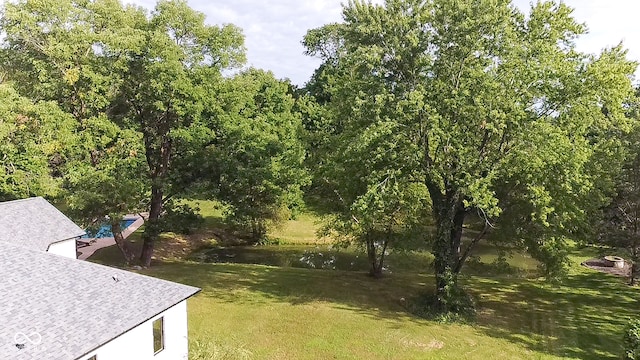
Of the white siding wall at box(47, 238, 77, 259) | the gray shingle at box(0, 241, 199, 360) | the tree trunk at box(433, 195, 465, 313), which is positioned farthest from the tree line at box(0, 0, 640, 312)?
the gray shingle at box(0, 241, 199, 360)

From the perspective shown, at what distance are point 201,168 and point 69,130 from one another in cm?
866

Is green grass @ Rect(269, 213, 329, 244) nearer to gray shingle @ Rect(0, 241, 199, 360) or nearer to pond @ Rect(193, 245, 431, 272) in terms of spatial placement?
pond @ Rect(193, 245, 431, 272)

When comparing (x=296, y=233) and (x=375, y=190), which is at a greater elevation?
(x=375, y=190)

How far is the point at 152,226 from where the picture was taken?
32438 mm

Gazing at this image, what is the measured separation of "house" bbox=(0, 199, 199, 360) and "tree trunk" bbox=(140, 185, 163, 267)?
51.3ft

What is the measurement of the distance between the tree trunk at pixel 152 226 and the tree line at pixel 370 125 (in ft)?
0.47

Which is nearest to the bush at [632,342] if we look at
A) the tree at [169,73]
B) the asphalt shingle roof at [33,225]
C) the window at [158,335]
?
the window at [158,335]

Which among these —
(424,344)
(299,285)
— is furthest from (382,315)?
(299,285)

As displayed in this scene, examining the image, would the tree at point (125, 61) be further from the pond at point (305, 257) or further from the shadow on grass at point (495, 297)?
the pond at point (305, 257)

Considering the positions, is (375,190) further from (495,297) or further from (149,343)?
(149,343)

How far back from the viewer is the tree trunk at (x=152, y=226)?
32.6m

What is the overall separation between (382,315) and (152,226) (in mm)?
17587

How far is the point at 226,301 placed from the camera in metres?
27.2

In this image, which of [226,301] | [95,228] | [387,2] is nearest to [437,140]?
[387,2]
